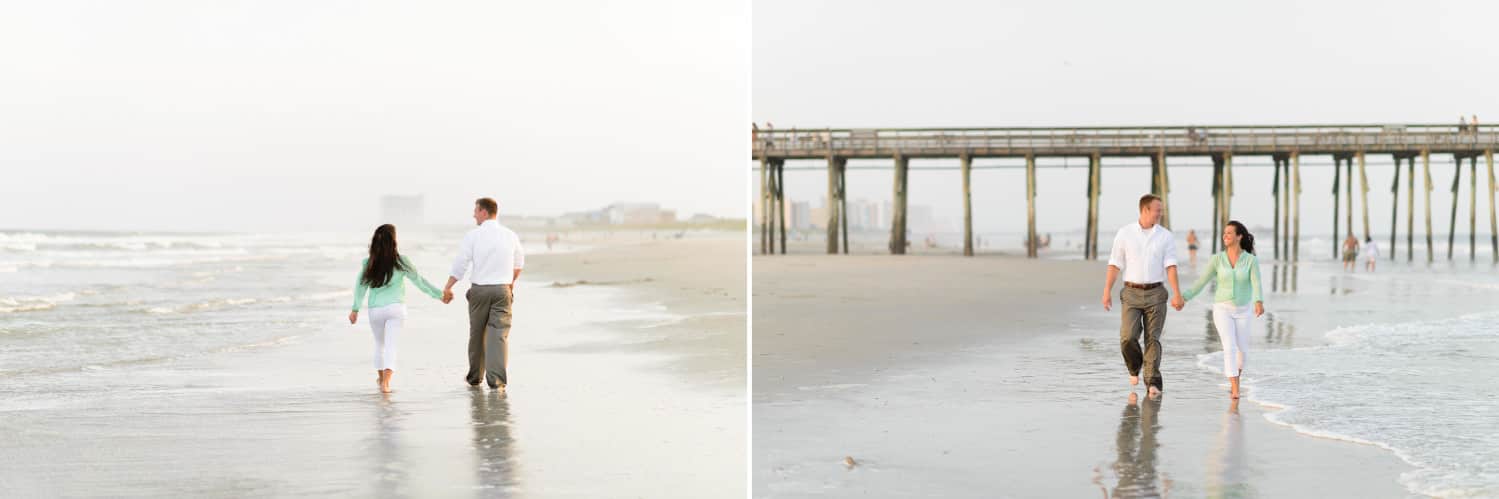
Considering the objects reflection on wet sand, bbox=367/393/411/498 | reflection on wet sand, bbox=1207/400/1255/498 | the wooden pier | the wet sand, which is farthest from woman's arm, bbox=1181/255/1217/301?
the wooden pier

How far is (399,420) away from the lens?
718 centimetres

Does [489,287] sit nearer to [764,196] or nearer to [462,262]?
[462,262]

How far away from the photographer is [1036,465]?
573cm

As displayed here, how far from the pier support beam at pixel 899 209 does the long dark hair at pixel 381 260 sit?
78.7ft

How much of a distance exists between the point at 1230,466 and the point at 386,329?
5.15 m

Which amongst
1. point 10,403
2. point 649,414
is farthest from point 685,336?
point 10,403

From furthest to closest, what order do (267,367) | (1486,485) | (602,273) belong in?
(602,273) → (267,367) → (1486,485)

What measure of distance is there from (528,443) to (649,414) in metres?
1.19

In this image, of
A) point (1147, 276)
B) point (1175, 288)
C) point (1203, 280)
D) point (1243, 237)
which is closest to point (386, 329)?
point (1147, 276)

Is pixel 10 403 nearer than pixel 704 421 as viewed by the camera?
No

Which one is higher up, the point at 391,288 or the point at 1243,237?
the point at 1243,237

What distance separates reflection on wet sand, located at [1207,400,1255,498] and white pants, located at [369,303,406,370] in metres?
4.93

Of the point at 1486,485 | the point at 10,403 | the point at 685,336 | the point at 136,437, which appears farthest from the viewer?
the point at 685,336

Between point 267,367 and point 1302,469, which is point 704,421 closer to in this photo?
point 1302,469
